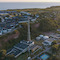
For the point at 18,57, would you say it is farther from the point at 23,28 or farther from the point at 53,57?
the point at 23,28

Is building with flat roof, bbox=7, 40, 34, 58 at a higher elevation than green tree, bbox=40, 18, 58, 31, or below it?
below

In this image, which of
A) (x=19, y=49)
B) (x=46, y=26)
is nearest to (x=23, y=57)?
(x=19, y=49)

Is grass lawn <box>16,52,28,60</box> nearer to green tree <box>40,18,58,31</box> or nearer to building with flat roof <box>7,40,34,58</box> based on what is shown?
building with flat roof <box>7,40,34,58</box>

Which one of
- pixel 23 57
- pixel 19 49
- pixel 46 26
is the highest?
pixel 46 26

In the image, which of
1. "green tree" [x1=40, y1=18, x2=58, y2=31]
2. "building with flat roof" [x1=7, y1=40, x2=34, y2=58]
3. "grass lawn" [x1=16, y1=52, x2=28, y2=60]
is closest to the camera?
"grass lawn" [x1=16, y1=52, x2=28, y2=60]

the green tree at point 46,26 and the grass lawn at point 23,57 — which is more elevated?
the green tree at point 46,26

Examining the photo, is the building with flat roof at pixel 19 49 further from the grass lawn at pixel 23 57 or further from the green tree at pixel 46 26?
the green tree at pixel 46 26

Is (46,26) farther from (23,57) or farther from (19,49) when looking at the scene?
(23,57)

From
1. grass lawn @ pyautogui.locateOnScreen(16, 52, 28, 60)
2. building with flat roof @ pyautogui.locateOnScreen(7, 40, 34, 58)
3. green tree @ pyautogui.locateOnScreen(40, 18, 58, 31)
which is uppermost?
green tree @ pyautogui.locateOnScreen(40, 18, 58, 31)

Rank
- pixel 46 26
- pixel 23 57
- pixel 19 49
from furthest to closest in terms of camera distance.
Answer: pixel 46 26 → pixel 19 49 → pixel 23 57

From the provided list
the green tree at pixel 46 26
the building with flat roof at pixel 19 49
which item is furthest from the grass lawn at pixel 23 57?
the green tree at pixel 46 26

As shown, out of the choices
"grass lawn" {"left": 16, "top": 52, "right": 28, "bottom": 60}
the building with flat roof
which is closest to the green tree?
the building with flat roof

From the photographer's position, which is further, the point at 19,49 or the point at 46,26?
the point at 46,26
